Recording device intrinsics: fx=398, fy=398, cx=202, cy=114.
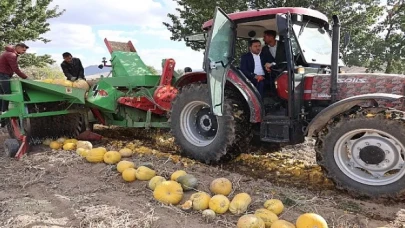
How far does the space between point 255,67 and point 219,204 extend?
2362 millimetres

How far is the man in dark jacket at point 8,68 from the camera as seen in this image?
7.13 metres

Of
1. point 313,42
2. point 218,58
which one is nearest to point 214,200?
point 218,58

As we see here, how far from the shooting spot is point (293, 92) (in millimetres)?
5031

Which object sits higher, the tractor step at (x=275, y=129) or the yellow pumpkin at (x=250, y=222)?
the tractor step at (x=275, y=129)

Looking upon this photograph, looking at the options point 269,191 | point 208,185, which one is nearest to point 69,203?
point 208,185

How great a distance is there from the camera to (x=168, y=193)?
13.6ft

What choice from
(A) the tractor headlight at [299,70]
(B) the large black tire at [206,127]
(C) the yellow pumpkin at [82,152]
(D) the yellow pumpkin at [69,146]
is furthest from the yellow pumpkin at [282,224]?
(D) the yellow pumpkin at [69,146]

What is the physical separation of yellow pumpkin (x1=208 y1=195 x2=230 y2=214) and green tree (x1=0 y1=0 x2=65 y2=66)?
16.3m

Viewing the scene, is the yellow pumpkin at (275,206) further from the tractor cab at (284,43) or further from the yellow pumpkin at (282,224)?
the tractor cab at (284,43)

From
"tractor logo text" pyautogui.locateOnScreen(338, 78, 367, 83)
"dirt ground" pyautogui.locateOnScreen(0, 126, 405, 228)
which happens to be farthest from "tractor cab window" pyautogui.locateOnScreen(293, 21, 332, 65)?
"dirt ground" pyautogui.locateOnScreen(0, 126, 405, 228)

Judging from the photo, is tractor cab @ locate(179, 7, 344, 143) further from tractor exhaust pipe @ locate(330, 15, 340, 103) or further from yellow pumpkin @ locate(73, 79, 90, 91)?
yellow pumpkin @ locate(73, 79, 90, 91)

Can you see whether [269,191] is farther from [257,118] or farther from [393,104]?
[393,104]

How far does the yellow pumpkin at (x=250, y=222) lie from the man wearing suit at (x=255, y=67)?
238 cm

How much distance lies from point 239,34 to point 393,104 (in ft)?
8.35
